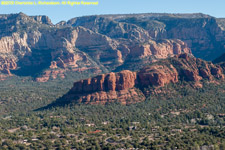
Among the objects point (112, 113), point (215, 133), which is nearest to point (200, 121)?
point (215, 133)

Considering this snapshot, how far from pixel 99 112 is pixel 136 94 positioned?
69.7 feet

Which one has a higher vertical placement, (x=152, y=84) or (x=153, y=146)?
(x=152, y=84)

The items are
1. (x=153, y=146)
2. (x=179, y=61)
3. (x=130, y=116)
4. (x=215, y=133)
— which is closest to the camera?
(x=153, y=146)

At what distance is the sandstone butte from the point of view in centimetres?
15825

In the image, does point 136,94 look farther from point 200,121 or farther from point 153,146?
point 153,146

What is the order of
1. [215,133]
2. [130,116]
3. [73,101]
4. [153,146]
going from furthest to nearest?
[73,101] → [130,116] → [215,133] → [153,146]

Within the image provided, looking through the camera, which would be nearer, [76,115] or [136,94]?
[76,115]

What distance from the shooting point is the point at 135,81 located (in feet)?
546

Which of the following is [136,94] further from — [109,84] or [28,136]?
[28,136]

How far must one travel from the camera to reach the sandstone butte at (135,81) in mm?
158250

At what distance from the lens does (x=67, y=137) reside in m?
112

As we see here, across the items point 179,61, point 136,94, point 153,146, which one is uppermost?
point 179,61

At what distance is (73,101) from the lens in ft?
522

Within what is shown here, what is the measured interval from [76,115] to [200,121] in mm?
43365
